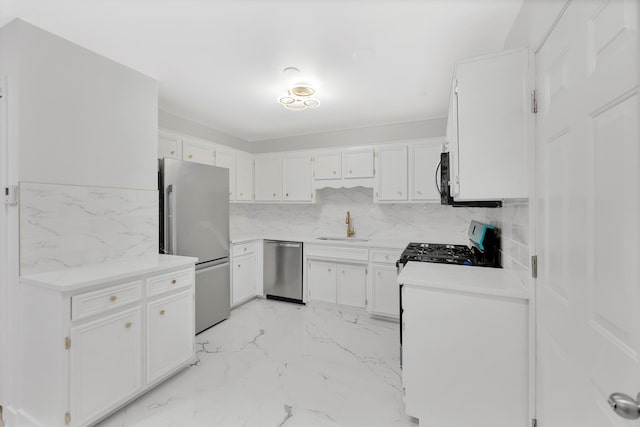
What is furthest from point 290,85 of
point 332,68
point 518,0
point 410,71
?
point 518,0

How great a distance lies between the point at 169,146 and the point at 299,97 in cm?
170

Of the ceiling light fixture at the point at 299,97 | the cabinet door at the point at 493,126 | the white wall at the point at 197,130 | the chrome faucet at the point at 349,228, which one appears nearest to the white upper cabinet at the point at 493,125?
the cabinet door at the point at 493,126

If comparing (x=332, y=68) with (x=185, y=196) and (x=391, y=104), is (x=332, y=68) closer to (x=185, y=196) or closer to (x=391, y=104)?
(x=391, y=104)

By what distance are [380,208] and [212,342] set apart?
2.73 metres

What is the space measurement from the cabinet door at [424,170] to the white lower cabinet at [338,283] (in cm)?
120

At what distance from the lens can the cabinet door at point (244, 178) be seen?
4.29m

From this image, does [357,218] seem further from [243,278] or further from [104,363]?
[104,363]

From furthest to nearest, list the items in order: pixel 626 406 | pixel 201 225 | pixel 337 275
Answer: pixel 337 275 < pixel 201 225 < pixel 626 406

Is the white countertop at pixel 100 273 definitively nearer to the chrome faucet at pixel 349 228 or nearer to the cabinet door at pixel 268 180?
the cabinet door at pixel 268 180

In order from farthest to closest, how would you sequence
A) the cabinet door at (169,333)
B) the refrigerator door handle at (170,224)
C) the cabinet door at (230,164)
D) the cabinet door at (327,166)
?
the cabinet door at (327,166)
the cabinet door at (230,164)
the refrigerator door handle at (170,224)
the cabinet door at (169,333)

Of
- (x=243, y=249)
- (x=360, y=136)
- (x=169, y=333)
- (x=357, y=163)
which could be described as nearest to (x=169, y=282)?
(x=169, y=333)

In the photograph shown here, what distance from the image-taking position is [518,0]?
1.58m

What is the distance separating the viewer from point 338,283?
381 centimetres

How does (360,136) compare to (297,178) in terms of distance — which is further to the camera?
(297,178)
